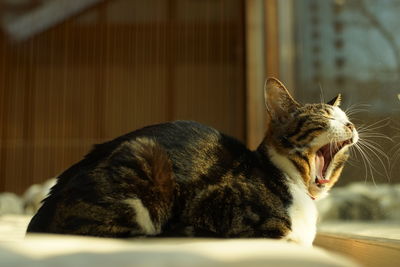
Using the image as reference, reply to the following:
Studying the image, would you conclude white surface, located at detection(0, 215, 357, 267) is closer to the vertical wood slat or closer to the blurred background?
the vertical wood slat

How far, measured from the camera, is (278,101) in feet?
3.90

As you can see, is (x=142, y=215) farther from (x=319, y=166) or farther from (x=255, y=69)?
(x=255, y=69)

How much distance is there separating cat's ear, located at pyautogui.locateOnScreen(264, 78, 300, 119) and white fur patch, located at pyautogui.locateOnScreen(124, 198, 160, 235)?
0.40m

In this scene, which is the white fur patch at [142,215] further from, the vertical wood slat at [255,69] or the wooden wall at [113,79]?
the wooden wall at [113,79]

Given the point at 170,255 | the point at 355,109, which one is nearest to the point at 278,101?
the point at 355,109

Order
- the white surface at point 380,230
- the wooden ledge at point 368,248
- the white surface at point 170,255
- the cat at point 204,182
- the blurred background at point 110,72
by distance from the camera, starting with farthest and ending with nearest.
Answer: the blurred background at point 110,72 → the white surface at point 380,230 → the wooden ledge at point 368,248 → the cat at point 204,182 → the white surface at point 170,255

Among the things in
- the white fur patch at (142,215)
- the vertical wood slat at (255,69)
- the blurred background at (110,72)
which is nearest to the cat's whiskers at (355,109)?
the white fur patch at (142,215)

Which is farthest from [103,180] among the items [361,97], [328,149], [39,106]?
[39,106]

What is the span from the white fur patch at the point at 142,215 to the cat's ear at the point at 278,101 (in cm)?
40

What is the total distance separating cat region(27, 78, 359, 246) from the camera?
972mm

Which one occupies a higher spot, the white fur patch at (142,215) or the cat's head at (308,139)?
the cat's head at (308,139)

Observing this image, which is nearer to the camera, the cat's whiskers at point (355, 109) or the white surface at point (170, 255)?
the white surface at point (170, 255)

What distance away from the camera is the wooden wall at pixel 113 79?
12.0 ft

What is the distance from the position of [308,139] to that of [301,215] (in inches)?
6.5
